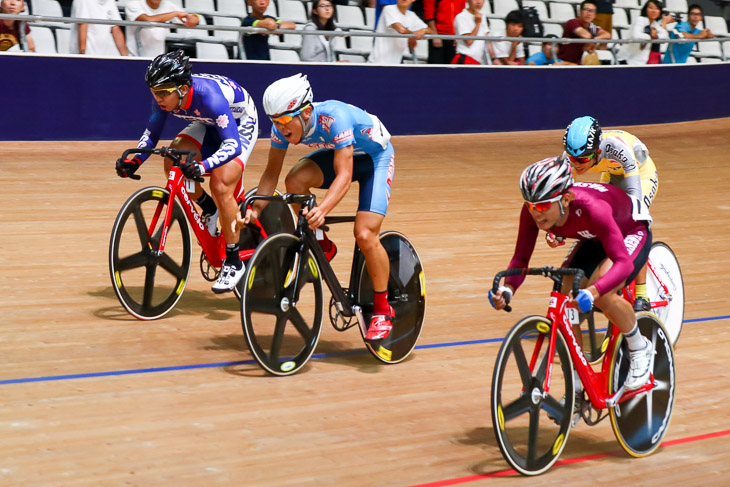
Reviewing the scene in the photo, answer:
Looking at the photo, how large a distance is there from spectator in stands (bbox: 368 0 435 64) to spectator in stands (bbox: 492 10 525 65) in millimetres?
1098

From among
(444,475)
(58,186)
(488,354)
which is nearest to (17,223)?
(58,186)

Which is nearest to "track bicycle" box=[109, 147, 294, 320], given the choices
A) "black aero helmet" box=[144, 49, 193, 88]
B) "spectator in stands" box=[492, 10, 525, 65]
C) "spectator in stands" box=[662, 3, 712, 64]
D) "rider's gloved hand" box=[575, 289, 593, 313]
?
"black aero helmet" box=[144, 49, 193, 88]

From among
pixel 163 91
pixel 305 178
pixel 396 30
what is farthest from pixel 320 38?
pixel 305 178

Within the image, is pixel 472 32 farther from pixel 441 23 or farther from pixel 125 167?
pixel 125 167

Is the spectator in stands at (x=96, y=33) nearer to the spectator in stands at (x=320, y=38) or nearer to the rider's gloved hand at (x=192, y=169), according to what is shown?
the spectator in stands at (x=320, y=38)

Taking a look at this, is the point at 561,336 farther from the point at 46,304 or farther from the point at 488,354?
the point at 46,304

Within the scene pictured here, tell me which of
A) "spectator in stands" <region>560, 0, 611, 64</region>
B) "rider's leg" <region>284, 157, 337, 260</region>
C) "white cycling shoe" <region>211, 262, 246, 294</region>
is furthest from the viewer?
"spectator in stands" <region>560, 0, 611, 64</region>

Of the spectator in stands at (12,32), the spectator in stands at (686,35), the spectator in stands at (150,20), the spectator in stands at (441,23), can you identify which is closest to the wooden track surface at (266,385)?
the spectator in stands at (12,32)

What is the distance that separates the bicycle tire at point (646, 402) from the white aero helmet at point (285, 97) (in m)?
1.75

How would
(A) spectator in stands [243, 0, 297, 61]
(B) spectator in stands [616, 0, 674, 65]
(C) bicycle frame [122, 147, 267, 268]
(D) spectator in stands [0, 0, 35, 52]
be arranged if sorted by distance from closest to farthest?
(C) bicycle frame [122, 147, 267, 268] < (D) spectator in stands [0, 0, 35, 52] < (A) spectator in stands [243, 0, 297, 61] < (B) spectator in stands [616, 0, 674, 65]

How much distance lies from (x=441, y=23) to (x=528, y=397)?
26.2ft

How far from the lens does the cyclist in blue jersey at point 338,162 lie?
14.1ft

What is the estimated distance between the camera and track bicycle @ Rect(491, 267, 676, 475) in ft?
11.0

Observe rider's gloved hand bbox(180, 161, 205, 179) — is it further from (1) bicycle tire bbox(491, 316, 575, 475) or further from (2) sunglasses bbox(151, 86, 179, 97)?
(1) bicycle tire bbox(491, 316, 575, 475)
